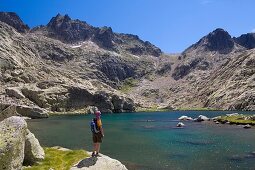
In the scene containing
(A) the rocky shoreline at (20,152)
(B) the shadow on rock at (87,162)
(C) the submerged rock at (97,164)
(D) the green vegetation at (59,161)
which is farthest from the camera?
(D) the green vegetation at (59,161)

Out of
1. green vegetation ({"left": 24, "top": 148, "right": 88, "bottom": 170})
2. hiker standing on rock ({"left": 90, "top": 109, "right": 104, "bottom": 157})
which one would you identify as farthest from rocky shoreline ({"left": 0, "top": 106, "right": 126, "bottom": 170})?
hiker standing on rock ({"left": 90, "top": 109, "right": 104, "bottom": 157})

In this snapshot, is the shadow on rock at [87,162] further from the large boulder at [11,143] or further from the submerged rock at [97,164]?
the large boulder at [11,143]

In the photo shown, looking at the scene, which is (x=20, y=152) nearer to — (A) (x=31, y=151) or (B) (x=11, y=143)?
(B) (x=11, y=143)

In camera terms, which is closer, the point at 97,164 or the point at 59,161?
the point at 97,164

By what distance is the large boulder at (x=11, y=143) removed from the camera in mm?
26922

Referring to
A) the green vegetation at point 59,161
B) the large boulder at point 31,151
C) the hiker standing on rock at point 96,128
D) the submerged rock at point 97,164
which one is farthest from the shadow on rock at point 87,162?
the large boulder at point 31,151

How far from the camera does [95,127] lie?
107 ft

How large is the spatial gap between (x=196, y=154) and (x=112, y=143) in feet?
71.5

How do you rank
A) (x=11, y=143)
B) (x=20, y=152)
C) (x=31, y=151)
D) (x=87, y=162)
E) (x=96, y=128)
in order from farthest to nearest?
1. (x=31, y=151)
2. (x=96, y=128)
3. (x=87, y=162)
4. (x=20, y=152)
5. (x=11, y=143)

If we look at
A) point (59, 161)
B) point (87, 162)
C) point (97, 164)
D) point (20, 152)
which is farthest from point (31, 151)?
point (97, 164)

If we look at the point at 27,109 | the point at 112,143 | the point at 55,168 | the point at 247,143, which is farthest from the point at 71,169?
the point at 27,109

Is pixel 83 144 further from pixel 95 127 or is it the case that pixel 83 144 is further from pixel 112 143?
pixel 95 127

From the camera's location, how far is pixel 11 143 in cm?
2781

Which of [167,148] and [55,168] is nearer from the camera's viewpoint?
[55,168]
